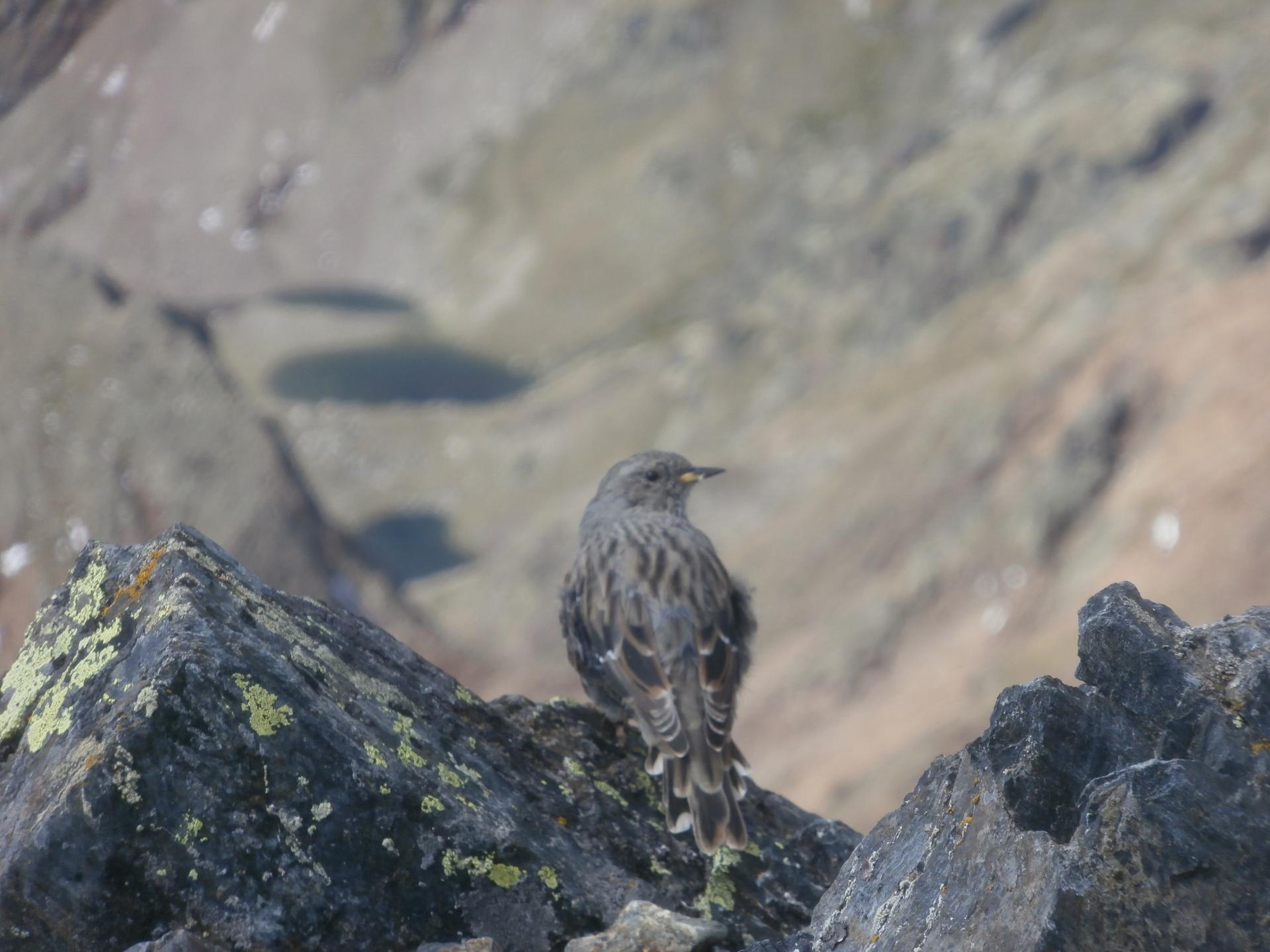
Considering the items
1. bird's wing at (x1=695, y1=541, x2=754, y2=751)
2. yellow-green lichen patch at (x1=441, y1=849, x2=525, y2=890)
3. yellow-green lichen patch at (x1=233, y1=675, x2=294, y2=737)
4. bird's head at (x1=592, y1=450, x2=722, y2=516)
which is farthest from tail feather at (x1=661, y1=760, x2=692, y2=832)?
bird's head at (x1=592, y1=450, x2=722, y2=516)

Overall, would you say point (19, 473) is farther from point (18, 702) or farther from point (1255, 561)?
point (1255, 561)

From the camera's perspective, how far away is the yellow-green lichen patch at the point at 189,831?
5469mm

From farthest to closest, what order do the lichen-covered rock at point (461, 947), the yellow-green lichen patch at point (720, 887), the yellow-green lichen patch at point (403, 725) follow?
the yellow-green lichen patch at point (720, 887) → the yellow-green lichen patch at point (403, 725) → the lichen-covered rock at point (461, 947)

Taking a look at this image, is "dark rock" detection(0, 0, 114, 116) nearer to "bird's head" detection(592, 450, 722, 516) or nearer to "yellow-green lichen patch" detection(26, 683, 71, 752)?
"yellow-green lichen patch" detection(26, 683, 71, 752)

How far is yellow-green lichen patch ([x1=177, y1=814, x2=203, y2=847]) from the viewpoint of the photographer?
547cm

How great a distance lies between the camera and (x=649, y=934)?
598 centimetres

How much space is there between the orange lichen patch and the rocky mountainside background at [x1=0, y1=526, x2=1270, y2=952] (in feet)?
0.04

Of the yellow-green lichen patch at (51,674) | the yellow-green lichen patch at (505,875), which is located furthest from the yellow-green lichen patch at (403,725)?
the yellow-green lichen patch at (51,674)

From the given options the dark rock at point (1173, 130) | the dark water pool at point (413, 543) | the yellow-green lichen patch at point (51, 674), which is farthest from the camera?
the dark water pool at point (413, 543)

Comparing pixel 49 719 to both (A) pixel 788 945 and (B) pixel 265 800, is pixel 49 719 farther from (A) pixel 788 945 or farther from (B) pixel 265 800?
(A) pixel 788 945

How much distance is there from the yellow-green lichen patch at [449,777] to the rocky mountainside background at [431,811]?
13 mm

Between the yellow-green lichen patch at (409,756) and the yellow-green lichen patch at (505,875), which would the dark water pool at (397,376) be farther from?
the yellow-green lichen patch at (505,875)

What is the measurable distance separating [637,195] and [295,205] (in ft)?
195

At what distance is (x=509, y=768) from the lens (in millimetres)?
7113
